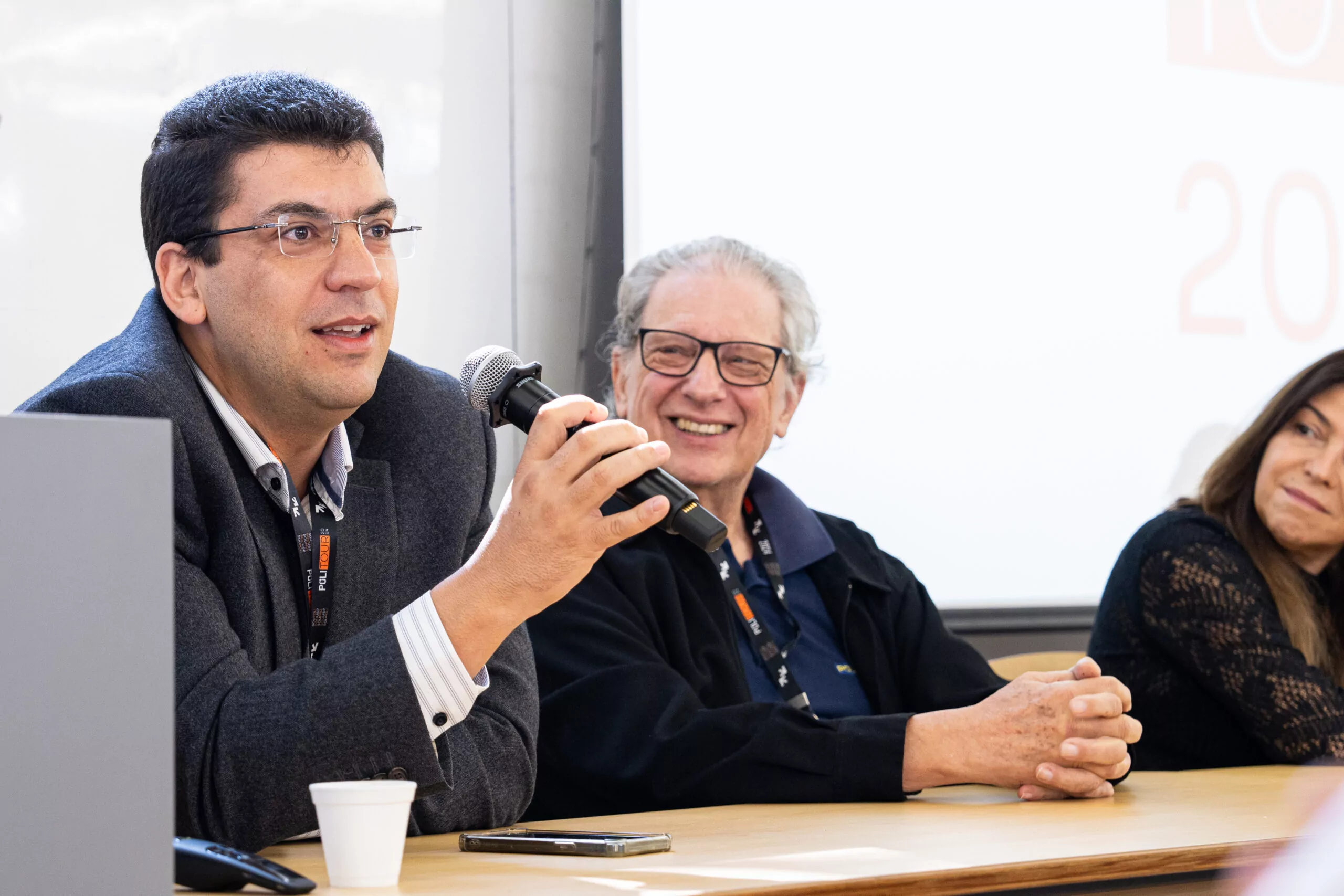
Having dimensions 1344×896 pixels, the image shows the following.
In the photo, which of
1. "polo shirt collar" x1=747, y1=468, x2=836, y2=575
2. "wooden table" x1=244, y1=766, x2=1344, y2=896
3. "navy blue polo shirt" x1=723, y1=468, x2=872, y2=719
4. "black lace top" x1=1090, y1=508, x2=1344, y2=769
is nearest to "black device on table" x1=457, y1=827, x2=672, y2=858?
"wooden table" x1=244, y1=766, x2=1344, y2=896

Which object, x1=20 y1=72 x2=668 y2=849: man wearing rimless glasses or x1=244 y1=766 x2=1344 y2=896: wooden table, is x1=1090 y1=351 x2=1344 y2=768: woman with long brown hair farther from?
x1=20 y1=72 x2=668 y2=849: man wearing rimless glasses

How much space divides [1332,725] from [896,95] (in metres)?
1.61

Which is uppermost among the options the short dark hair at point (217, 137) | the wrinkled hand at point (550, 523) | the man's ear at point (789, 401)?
the short dark hair at point (217, 137)

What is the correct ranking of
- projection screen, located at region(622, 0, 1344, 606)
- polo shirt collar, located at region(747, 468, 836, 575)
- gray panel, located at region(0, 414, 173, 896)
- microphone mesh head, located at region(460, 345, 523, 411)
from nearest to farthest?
gray panel, located at region(0, 414, 173, 896) → microphone mesh head, located at region(460, 345, 523, 411) → polo shirt collar, located at region(747, 468, 836, 575) → projection screen, located at region(622, 0, 1344, 606)

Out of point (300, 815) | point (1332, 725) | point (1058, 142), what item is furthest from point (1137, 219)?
point (300, 815)

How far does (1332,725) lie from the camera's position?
2100 millimetres

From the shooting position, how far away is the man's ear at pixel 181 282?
5.12 feet

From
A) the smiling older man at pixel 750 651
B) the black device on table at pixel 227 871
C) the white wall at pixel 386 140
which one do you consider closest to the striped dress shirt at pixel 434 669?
the black device on table at pixel 227 871

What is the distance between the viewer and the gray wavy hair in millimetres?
2344

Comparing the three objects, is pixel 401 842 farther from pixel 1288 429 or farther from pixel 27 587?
pixel 1288 429

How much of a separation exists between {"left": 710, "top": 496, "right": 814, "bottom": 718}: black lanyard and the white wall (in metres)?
0.64

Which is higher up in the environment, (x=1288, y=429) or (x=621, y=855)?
(x=1288, y=429)

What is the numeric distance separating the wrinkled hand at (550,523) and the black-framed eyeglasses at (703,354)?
1.02 m

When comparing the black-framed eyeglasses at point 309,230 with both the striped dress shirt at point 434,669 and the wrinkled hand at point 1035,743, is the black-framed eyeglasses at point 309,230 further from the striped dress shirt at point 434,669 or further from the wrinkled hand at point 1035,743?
the wrinkled hand at point 1035,743
